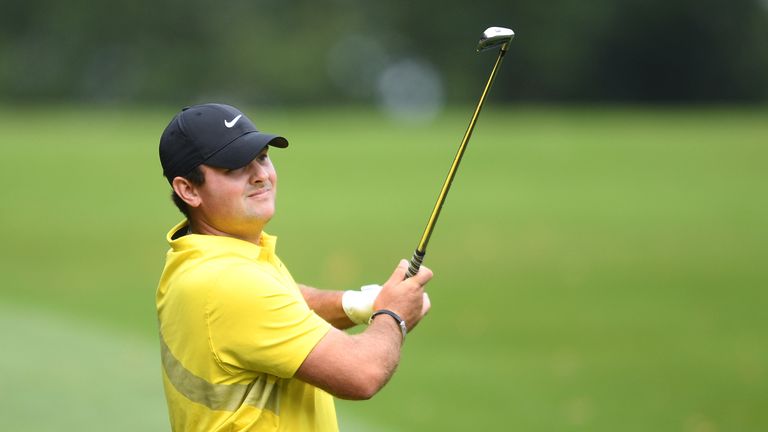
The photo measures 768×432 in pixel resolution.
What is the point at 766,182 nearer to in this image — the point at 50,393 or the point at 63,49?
the point at 50,393

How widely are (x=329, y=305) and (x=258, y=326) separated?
0.85 m

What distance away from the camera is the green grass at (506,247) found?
31.8 ft

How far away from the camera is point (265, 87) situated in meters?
60.9

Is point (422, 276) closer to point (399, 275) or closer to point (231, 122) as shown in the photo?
point (399, 275)

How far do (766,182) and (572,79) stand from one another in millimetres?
35796

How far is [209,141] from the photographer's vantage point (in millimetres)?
3543

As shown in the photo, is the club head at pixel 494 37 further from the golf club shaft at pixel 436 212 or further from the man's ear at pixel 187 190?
the man's ear at pixel 187 190

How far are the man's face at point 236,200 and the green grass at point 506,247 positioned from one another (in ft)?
16.6

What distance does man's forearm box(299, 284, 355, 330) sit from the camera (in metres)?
4.14

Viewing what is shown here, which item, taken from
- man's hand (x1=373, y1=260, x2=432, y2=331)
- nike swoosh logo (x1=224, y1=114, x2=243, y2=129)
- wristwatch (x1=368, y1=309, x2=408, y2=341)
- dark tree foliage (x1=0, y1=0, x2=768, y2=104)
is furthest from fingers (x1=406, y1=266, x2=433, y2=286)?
dark tree foliage (x1=0, y1=0, x2=768, y2=104)

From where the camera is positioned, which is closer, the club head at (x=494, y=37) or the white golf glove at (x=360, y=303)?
the club head at (x=494, y=37)

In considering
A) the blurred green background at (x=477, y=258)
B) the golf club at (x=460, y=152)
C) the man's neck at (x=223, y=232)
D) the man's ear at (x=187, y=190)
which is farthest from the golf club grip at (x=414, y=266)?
the blurred green background at (x=477, y=258)

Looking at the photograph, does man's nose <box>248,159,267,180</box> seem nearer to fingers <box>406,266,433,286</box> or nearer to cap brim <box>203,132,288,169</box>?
cap brim <box>203,132,288,169</box>

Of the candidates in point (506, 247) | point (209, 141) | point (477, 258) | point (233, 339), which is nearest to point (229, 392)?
point (233, 339)
